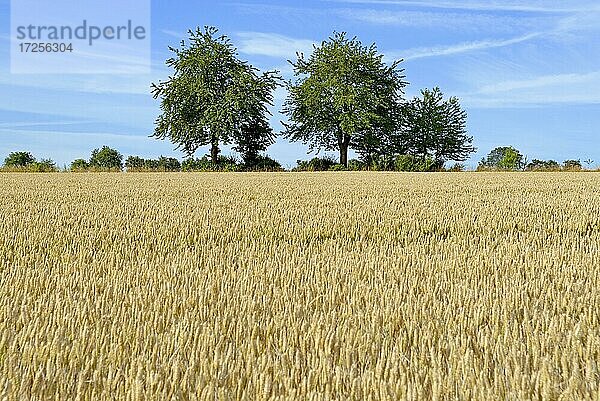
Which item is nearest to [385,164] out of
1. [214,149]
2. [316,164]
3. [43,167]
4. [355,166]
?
[355,166]

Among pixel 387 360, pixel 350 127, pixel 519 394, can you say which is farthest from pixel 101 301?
pixel 350 127

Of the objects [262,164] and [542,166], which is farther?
[262,164]

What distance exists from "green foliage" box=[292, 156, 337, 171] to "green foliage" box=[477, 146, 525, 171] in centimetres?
915

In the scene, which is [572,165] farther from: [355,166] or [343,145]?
[343,145]

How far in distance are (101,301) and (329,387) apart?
160 centimetres

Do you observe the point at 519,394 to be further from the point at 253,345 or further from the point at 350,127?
the point at 350,127

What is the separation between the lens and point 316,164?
37.8 meters

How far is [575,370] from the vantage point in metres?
2.21

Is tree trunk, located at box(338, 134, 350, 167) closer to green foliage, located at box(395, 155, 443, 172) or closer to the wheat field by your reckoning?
green foliage, located at box(395, 155, 443, 172)

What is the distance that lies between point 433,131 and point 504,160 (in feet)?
24.1

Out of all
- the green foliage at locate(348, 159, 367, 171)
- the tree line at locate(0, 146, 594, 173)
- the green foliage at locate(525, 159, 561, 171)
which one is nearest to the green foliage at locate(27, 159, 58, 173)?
the tree line at locate(0, 146, 594, 173)

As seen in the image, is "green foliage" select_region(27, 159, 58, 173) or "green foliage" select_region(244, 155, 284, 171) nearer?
"green foliage" select_region(27, 159, 58, 173)

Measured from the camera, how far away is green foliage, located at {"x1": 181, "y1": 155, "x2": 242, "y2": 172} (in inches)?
1463

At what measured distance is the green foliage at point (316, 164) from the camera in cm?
3675
